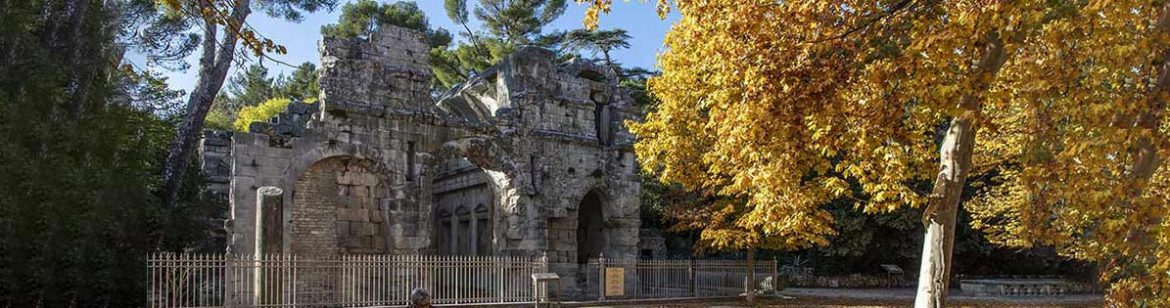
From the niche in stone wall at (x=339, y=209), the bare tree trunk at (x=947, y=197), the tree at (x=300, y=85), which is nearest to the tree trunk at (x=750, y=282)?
the niche in stone wall at (x=339, y=209)

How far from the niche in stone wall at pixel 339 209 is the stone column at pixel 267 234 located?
2648 millimetres

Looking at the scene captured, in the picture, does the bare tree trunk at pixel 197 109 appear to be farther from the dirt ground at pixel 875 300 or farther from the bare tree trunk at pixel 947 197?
the bare tree trunk at pixel 947 197

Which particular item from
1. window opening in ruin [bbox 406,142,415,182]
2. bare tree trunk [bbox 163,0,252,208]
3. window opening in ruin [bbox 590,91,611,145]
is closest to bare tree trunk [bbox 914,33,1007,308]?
window opening in ruin [bbox 406,142,415,182]

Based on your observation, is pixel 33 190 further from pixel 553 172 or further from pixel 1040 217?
pixel 1040 217

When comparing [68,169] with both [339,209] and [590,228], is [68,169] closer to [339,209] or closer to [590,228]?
[339,209]

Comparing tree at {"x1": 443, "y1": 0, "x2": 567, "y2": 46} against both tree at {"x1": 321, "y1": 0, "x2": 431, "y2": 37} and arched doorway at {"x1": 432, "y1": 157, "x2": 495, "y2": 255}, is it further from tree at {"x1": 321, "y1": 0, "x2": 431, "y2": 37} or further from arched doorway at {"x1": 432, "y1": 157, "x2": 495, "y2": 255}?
arched doorway at {"x1": 432, "y1": 157, "x2": 495, "y2": 255}

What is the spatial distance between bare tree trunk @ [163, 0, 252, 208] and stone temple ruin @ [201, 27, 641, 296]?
119 cm

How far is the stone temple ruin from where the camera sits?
54.6 feet

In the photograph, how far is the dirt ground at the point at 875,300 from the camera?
19141 millimetres

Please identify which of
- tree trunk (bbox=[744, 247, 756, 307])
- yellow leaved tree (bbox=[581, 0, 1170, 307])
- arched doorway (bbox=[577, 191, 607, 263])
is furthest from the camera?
arched doorway (bbox=[577, 191, 607, 263])

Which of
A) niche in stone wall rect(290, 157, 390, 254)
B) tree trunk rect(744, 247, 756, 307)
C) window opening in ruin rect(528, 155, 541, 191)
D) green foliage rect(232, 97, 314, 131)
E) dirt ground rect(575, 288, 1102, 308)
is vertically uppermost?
green foliage rect(232, 97, 314, 131)

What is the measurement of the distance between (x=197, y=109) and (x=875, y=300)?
55.6 feet

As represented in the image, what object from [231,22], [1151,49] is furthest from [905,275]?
[231,22]

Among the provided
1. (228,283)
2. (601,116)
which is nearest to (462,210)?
(601,116)
